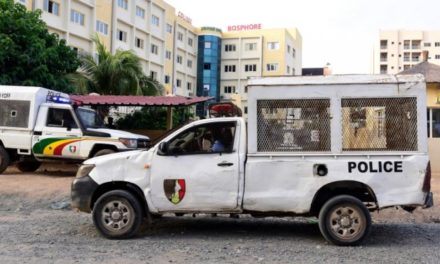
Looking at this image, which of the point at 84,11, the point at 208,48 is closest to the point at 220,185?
the point at 84,11

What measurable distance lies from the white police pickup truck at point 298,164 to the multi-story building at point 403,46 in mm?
107630

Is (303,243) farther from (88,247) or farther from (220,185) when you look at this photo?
(88,247)

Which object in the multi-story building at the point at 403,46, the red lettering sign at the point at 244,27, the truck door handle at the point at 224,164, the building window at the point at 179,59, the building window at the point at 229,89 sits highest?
the multi-story building at the point at 403,46

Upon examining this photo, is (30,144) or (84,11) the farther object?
(84,11)

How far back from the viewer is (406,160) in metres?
7.10

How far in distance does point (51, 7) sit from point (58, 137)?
30.3m

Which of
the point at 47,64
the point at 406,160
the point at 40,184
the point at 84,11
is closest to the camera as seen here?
the point at 406,160

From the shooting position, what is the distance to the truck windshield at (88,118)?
14711mm

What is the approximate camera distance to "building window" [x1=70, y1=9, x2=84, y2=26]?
43.9 meters

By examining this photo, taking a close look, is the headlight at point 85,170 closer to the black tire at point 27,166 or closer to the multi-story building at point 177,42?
the black tire at point 27,166

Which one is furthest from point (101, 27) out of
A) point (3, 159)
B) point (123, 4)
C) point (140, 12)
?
point (3, 159)

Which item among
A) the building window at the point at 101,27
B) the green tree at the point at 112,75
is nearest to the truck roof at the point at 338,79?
the green tree at the point at 112,75

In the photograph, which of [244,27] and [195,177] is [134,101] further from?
[244,27]

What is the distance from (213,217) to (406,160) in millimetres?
3815
